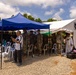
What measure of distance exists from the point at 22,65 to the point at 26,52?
10.5ft

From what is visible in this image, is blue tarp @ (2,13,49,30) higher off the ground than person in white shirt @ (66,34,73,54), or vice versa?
blue tarp @ (2,13,49,30)

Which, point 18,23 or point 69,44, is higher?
point 18,23

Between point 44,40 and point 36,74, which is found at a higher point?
point 44,40

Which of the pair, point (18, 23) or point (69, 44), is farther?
point (69, 44)

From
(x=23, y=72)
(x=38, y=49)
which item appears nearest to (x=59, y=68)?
(x=23, y=72)

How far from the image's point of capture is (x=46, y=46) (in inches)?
577

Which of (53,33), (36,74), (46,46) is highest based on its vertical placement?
(53,33)

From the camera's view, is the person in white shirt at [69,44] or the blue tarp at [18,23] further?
the person in white shirt at [69,44]

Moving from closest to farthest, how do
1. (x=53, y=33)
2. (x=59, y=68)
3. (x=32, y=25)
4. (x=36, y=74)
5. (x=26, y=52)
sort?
(x=36, y=74)
(x=59, y=68)
(x=32, y=25)
(x=26, y=52)
(x=53, y=33)

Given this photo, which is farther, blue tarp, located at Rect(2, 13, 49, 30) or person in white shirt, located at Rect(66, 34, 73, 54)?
person in white shirt, located at Rect(66, 34, 73, 54)

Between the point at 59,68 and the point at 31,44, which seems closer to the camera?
the point at 59,68

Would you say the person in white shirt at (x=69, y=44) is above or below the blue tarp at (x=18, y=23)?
below

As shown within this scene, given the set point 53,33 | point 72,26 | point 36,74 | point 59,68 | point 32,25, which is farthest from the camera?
point 72,26

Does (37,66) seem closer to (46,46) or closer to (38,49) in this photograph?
(38,49)
